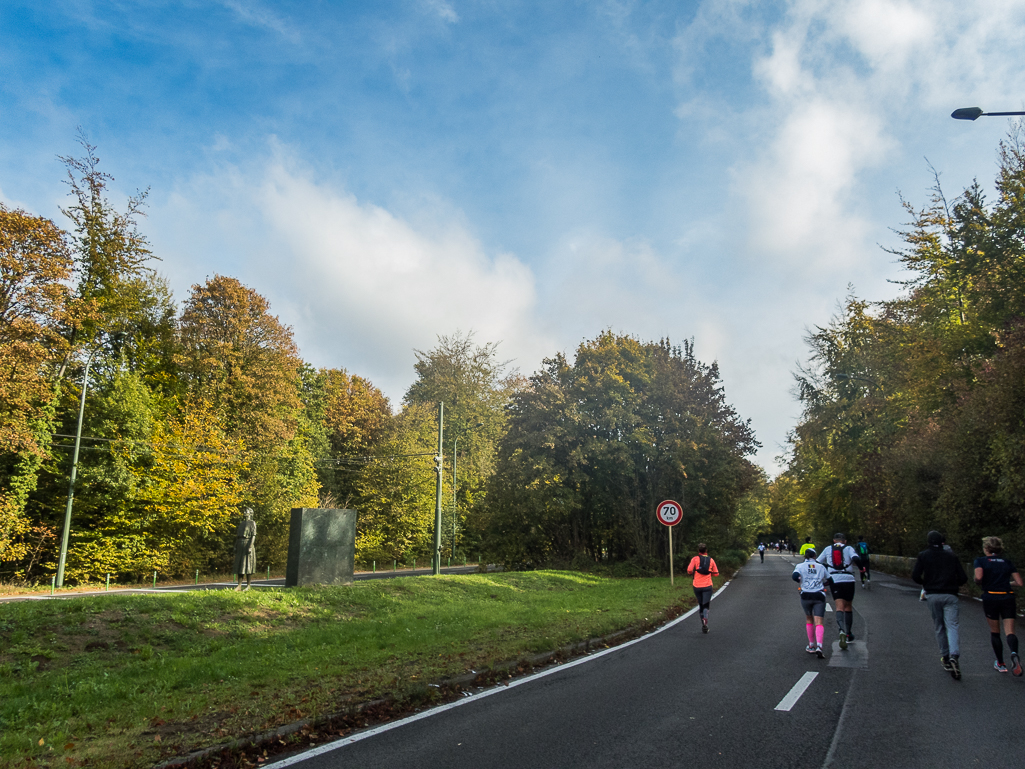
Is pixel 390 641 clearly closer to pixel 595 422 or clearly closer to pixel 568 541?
pixel 595 422

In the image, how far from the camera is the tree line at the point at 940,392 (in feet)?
52.4

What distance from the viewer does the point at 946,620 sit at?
8219 mm

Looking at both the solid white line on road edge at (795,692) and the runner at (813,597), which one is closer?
the solid white line on road edge at (795,692)

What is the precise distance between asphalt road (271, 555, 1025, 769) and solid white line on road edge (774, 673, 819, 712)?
50 mm

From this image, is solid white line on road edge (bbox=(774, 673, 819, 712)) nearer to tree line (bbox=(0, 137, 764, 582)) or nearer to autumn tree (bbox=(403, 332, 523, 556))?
tree line (bbox=(0, 137, 764, 582))

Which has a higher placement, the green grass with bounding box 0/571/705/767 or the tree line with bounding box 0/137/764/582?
the tree line with bounding box 0/137/764/582

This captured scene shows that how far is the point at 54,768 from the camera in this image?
14.5 feet

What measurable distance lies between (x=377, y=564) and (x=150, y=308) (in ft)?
71.5

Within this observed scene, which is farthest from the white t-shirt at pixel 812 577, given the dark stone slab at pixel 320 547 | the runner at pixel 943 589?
the dark stone slab at pixel 320 547

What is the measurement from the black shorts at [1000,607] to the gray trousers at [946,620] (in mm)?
365

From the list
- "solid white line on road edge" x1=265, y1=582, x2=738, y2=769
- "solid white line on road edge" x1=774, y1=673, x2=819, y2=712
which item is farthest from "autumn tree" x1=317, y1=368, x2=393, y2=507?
"solid white line on road edge" x1=774, y1=673, x2=819, y2=712

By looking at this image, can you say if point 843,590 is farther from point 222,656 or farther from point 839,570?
point 222,656

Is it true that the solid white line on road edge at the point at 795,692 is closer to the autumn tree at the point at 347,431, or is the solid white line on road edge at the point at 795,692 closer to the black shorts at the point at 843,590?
the black shorts at the point at 843,590

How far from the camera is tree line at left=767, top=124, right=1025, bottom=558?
16.0 metres
